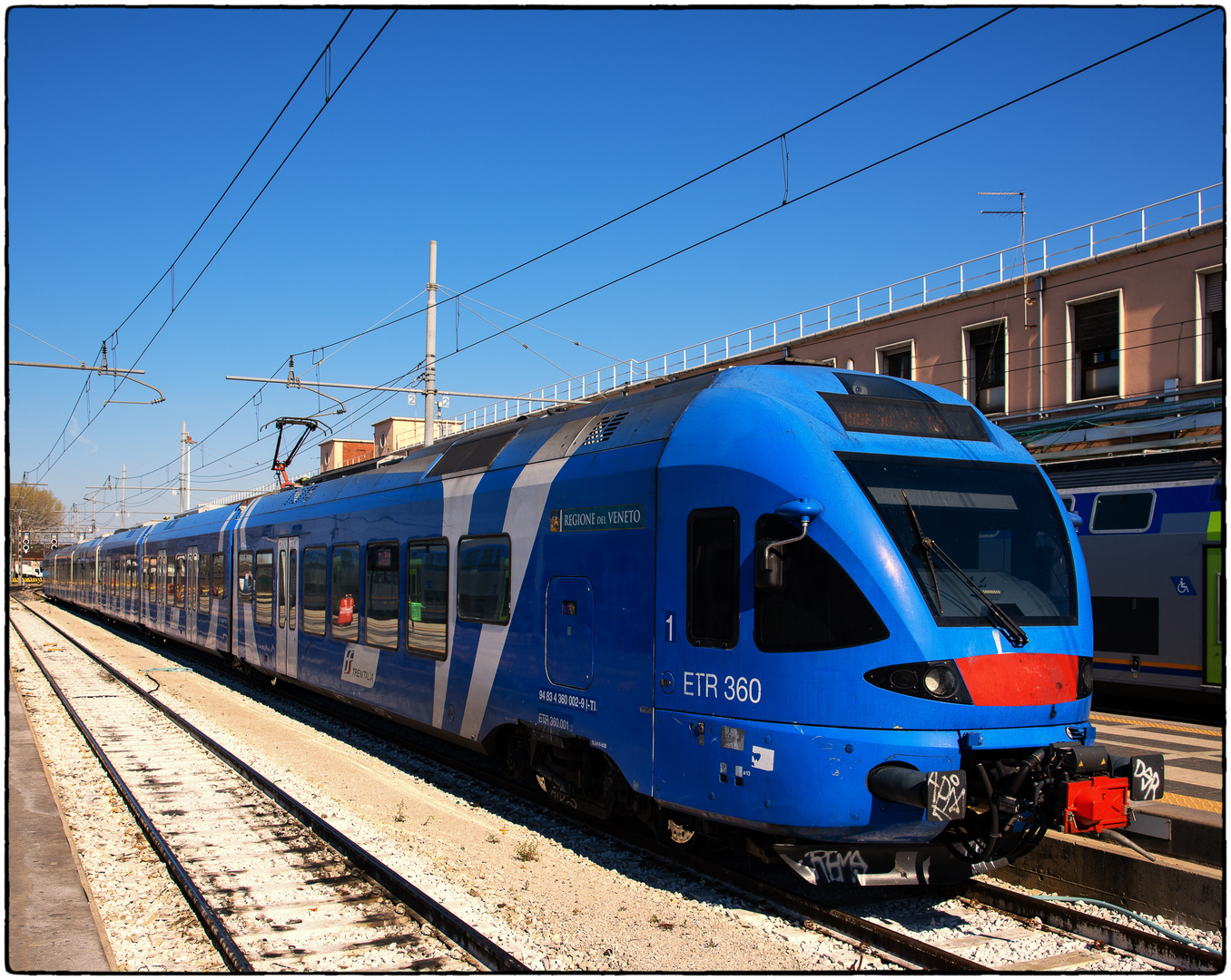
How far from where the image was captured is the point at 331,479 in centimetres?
1404

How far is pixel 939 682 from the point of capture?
545 cm

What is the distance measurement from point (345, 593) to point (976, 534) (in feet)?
27.5

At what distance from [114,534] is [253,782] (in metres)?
26.5

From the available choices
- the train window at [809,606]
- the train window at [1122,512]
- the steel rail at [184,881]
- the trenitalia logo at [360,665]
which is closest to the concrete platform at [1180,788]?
the train window at [809,606]

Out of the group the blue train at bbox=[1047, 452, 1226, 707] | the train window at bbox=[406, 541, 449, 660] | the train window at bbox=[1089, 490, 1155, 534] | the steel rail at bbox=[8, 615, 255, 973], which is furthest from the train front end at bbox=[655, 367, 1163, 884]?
the train window at bbox=[1089, 490, 1155, 534]

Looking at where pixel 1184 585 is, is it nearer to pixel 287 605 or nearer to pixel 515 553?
pixel 515 553

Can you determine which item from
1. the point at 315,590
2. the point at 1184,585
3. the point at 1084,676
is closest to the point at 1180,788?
the point at 1084,676

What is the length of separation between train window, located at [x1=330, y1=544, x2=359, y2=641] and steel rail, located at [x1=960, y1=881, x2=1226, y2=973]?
7.83 m

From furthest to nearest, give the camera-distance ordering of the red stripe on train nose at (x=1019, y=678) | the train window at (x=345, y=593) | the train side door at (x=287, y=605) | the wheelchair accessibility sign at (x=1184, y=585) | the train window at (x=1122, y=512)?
1. the train side door at (x=287, y=605)
2. the train window at (x=1122, y=512)
3. the wheelchair accessibility sign at (x=1184, y=585)
4. the train window at (x=345, y=593)
5. the red stripe on train nose at (x=1019, y=678)

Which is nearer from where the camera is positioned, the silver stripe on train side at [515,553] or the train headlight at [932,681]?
the train headlight at [932,681]

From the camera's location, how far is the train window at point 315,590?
13.0 metres

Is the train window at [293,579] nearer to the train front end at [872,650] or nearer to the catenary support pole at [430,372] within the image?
the catenary support pole at [430,372]

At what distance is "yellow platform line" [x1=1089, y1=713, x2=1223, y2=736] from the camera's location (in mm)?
11277

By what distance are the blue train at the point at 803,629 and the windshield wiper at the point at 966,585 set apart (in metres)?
0.02
